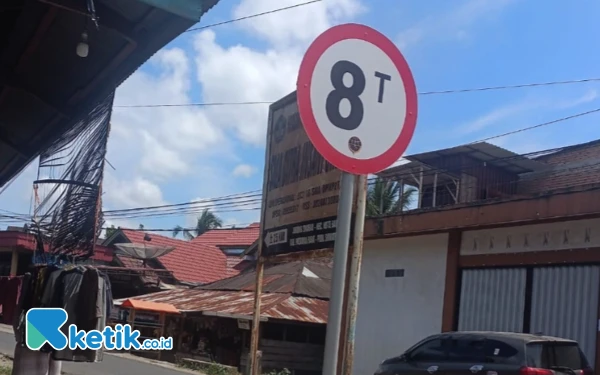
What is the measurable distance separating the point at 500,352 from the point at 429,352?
1.63 metres

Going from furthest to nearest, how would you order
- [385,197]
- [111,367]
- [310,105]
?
1. [385,197]
2. [111,367]
3. [310,105]

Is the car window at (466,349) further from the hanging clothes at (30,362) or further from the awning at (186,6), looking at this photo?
the awning at (186,6)

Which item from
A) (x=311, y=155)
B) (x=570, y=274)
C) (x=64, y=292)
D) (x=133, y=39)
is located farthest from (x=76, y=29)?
(x=570, y=274)

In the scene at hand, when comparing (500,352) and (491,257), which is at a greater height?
(491,257)

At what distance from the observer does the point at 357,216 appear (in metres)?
2.87

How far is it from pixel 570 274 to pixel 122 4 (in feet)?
36.2

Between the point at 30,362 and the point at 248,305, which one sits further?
the point at 248,305

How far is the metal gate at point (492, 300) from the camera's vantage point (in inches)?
547

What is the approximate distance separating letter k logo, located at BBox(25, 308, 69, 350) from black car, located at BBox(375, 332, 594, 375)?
273 inches

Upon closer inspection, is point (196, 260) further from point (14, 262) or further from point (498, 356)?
point (498, 356)

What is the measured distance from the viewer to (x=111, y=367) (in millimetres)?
18516

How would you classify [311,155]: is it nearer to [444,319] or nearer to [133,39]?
[133,39]

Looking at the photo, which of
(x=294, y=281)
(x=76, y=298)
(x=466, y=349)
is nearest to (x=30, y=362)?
(x=76, y=298)

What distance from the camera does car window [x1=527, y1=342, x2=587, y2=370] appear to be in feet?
33.7
